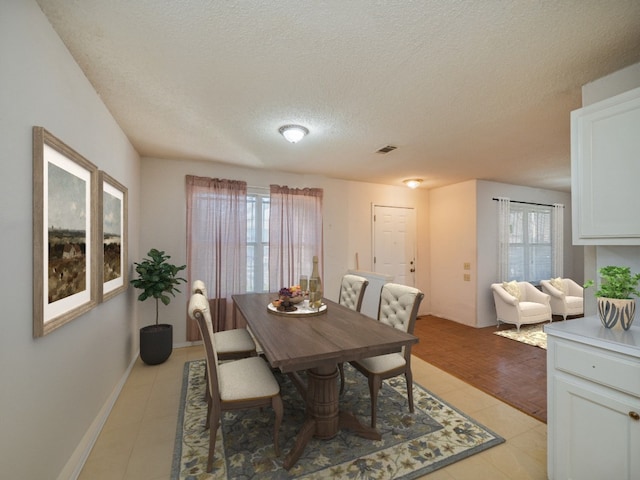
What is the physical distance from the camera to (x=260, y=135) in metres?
2.94

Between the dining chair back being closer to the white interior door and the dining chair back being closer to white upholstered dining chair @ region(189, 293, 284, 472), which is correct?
white upholstered dining chair @ region(189, 293, 284, 472)

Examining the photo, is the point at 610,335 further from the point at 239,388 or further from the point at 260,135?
the point at 260,135

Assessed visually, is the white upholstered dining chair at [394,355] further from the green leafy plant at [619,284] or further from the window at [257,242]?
the window at [257,242]

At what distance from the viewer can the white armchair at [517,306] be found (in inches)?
172

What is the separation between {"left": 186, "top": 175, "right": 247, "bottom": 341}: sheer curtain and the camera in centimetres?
379

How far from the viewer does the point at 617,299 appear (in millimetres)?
1566

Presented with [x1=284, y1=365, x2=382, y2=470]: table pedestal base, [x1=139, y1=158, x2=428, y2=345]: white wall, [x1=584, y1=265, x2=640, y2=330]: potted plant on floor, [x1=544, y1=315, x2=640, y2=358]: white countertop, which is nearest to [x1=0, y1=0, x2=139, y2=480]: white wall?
[x1=284, y1=365, x2=382, y2=470]: table pedestal base

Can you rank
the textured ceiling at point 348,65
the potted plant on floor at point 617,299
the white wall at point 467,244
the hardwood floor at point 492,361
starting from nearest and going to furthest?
the textured ceiling at point 348,65
the potted plant on floor at point 617,299
the hardwood floor at point 492,361
the white wall at point 467,244

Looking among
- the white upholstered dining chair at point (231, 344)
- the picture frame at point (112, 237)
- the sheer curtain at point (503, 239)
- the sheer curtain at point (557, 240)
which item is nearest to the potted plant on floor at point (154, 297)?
the picture frame at point (112, 237)

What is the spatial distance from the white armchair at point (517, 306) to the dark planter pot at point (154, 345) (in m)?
4.81

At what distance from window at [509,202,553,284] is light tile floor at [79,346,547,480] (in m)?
3.50

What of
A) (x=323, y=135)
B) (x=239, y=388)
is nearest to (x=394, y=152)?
(x=323, y=135)

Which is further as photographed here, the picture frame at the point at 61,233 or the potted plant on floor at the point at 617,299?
the potted plant on floor at the point at 617,299

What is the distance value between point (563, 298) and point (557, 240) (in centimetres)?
143
